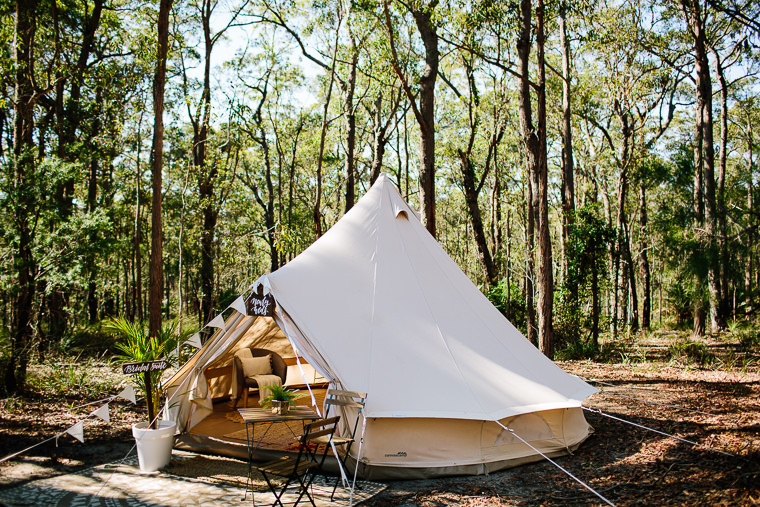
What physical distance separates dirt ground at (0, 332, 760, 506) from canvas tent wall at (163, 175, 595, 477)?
0.31 metres

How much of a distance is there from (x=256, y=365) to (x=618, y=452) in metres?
5.20

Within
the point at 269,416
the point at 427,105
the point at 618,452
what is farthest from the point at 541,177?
the point at 269,416

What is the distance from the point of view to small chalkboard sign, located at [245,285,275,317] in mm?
5805

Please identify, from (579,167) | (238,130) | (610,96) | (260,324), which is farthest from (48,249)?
(579,167)

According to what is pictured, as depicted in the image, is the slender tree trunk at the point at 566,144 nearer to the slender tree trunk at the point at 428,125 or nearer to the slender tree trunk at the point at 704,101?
the slender tree trunk at the point at 704,101

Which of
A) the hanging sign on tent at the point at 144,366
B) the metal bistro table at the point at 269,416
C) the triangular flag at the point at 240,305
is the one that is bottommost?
the metal bistro table at the point at 269,416

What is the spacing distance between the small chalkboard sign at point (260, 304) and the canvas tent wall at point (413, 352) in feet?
0.27

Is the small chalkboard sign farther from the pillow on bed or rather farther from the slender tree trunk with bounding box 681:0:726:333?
the slender tree trunk with bounding box 681:0:726:333

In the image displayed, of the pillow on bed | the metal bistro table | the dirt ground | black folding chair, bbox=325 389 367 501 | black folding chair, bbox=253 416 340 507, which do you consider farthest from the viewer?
the pillow on bed

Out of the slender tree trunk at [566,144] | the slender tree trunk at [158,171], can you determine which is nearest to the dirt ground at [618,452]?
the slender tree trunk at [158,171]

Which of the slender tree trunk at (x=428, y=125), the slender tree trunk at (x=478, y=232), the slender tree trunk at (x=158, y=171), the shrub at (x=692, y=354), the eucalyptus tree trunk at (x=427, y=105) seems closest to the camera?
the slender tree trunk at (x=158, y=171)

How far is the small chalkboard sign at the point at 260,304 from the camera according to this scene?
19.0ft

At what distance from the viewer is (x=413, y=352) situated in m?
5.66

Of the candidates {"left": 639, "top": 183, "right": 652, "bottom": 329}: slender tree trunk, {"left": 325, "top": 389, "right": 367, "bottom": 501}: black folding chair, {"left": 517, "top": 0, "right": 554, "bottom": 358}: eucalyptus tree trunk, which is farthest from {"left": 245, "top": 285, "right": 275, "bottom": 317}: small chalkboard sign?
{"left": 639, "top": 183, "right": 652, "bottom": 329}: slender tree trunk
